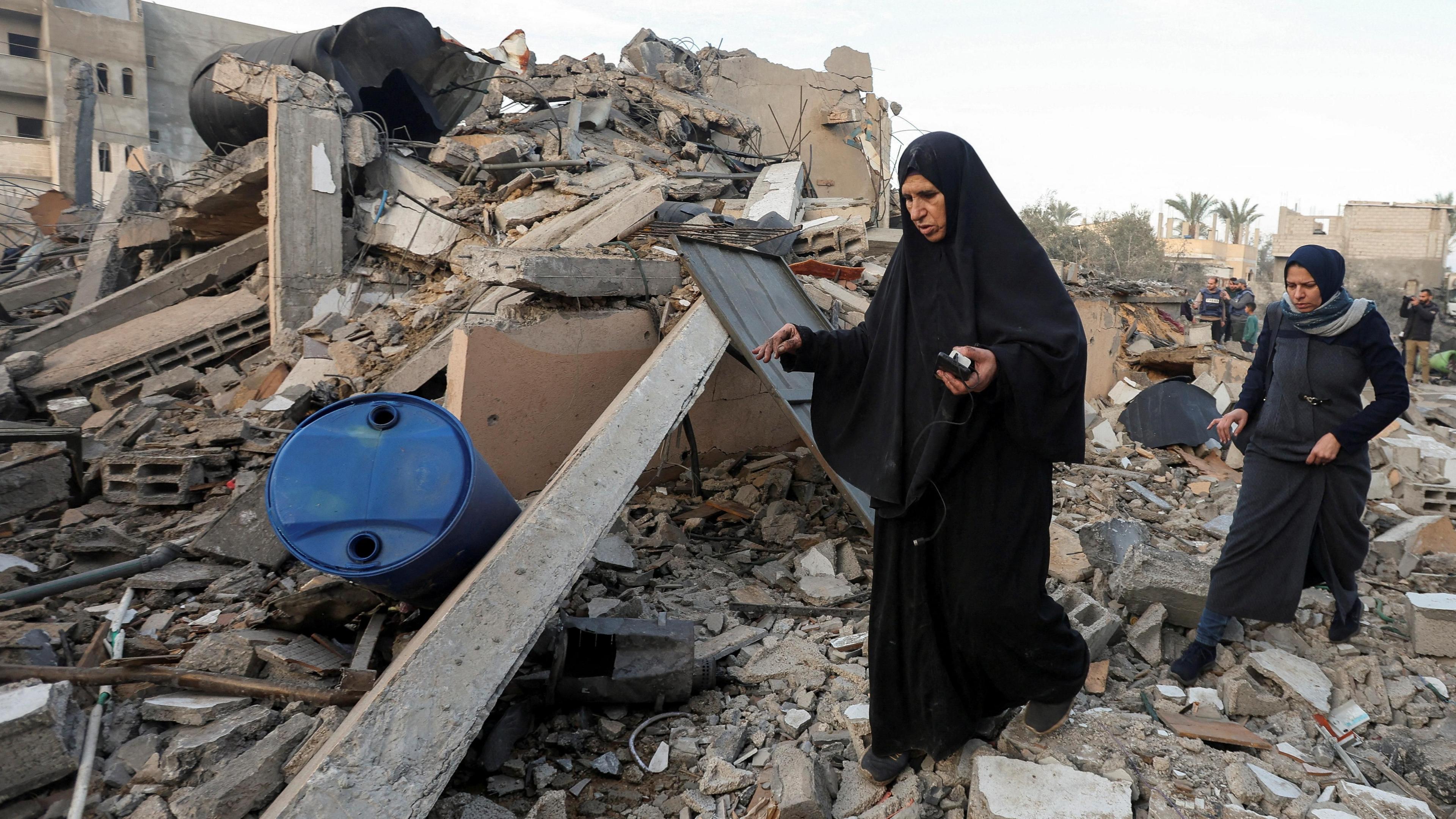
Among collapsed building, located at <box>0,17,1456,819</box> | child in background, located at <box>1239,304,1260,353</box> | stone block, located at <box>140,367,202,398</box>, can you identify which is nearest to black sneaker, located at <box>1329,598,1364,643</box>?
collapsed building, located at <box>0,17,1456,819</box>

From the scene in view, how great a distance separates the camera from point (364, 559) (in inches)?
94.0

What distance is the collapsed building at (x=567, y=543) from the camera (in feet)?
7.56

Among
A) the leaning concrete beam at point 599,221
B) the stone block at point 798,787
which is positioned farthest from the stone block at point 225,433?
the stone block at point 798,787

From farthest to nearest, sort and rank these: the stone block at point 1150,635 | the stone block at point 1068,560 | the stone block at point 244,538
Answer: the stone block at point 1068,560 → the stone block at point 244,538 → the stone block at point 1150,635

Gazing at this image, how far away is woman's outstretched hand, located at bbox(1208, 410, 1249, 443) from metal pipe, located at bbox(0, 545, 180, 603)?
455 centimetres

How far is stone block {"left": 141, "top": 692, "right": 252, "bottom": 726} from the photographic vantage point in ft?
8.14

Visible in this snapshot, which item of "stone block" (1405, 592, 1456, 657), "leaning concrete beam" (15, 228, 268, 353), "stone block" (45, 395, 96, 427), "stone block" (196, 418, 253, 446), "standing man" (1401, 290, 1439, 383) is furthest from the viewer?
"standing man" (1401, 290, 1439, 383)

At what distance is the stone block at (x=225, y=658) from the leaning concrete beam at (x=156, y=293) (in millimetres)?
6365

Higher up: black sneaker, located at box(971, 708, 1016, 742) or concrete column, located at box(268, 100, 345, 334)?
concrete column, located at box(268, 100, 345, 334)

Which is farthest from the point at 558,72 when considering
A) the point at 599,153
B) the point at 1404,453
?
the point at 1404,453

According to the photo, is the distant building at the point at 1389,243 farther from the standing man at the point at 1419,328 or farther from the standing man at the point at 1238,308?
the standing man at the point at 1419,328

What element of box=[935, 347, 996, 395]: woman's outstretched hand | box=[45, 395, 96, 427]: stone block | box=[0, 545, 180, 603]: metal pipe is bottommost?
Answer: box=[45, 395, 96, 427]: stone block

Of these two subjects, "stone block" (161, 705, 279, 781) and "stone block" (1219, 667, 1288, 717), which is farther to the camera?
"stone block" (1219, 667, 1288, 717)

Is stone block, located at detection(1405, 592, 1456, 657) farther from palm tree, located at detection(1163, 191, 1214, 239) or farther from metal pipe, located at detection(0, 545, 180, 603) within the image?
palm tree, located at detection(1163, 191, 1214, 239)
